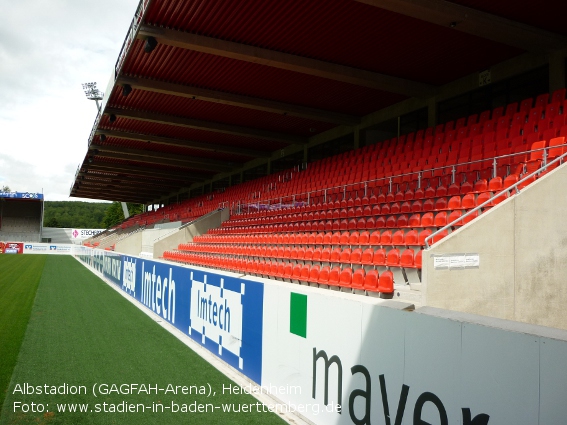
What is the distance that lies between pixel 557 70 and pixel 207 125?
1269cm

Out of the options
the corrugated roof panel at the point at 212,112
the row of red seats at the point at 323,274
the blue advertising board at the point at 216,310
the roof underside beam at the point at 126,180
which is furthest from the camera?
the roof underside beam at the point at 126,180

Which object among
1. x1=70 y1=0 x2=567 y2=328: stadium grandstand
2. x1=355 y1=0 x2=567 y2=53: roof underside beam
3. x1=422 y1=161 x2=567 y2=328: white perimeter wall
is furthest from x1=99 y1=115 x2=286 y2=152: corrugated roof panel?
x1=422 y1=161 x2=567 y2=328: white perimeter wall

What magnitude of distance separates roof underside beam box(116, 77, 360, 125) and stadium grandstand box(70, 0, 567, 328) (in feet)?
0.16

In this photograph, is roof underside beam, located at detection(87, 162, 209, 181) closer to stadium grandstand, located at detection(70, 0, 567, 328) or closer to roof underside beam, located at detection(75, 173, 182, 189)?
roof underside beam, located at detection(75, 173, 182, 189)

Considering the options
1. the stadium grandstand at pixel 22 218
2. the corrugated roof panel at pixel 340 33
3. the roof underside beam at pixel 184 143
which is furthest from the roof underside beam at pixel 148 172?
the stadium grandstand at pixel 22 218

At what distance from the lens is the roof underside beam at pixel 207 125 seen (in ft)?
61.1

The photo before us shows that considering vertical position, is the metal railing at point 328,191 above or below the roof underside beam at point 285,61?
below

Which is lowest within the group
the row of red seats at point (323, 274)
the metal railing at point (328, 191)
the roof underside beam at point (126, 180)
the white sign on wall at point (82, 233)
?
the row of red seats at point (323, 274)

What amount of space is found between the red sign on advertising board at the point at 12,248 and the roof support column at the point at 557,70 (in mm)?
38920

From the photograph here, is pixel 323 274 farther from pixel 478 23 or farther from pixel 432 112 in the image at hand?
pixel 432 112

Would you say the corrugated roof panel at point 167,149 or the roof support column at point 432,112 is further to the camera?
the corrugated roof panel at point 167,149

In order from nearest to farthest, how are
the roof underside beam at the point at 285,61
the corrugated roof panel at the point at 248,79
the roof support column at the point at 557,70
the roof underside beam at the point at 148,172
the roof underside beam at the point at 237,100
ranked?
the roof support column at the point at 557,70 < the roof underside beam at the point at 285,61 < the corrugated roof panel at the point at 248,79 < the roof underside beam at the point at 237,100 < the roof underside beam at the point at 148,172

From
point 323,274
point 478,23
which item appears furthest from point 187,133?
point 323,274

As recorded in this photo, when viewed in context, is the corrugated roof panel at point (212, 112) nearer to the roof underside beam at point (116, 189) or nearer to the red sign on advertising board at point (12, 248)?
the roof underside beam at point (116, 189)
